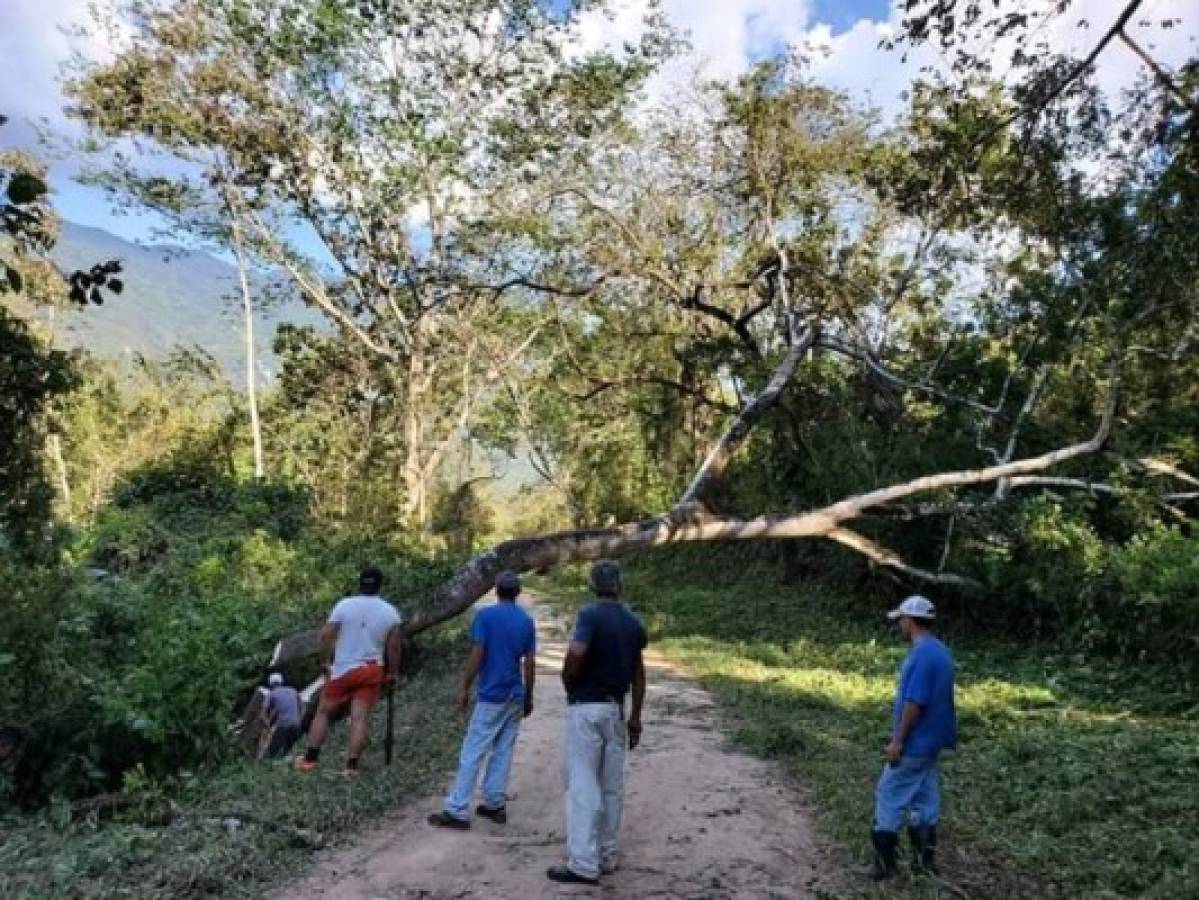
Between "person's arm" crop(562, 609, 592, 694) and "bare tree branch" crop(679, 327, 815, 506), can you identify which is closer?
"person's arm" crop(562, 609, 592, 694)

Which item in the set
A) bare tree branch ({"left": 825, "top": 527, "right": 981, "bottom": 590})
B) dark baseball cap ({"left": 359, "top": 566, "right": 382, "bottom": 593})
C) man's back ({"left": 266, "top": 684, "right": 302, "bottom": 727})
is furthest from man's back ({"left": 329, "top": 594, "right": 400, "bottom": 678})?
bare tree branch ({"left": 825, "top": 527, "right": 981, "bottom": 590})

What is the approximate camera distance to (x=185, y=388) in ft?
136

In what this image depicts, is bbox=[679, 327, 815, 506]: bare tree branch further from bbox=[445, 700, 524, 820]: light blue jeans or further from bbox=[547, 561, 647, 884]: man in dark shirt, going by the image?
bbox=[547, 561, 647, 884]: man in dark shirt

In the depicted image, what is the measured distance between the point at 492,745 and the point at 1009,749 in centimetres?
468

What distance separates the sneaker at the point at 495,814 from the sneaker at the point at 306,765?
2.04 metres

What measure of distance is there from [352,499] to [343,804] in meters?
22.4

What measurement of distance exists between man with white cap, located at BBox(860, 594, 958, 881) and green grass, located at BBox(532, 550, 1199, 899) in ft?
0.80

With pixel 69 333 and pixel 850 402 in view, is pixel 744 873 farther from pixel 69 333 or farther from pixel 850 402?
pixel 69 333

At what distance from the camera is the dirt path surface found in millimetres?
6070

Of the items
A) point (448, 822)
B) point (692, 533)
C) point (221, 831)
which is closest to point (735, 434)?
point (692, 533)

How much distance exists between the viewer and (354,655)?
28.8 feet

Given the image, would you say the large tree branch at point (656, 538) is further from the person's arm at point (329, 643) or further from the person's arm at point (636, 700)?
the person's arm at point (636, 700)

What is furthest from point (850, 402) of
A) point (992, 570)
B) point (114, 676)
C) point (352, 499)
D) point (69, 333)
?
point (69, 333)

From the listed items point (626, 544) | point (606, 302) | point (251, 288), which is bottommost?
point (626, 544)
